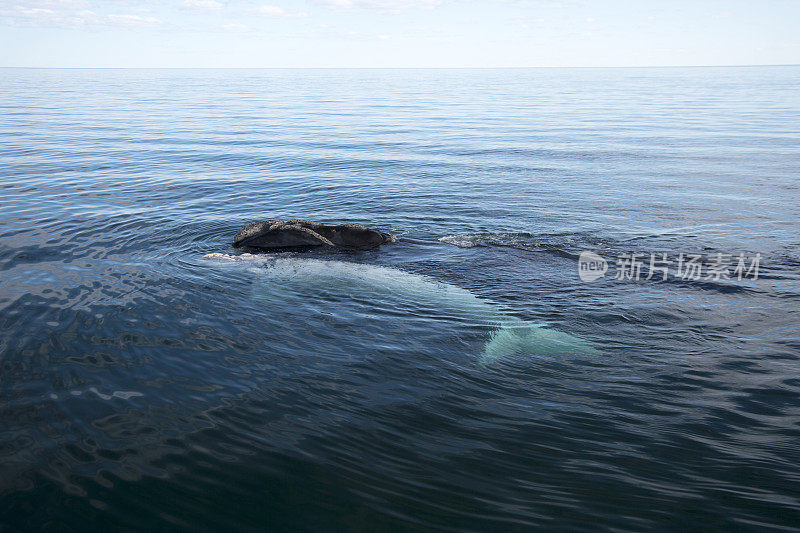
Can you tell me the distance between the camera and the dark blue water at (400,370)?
554cm

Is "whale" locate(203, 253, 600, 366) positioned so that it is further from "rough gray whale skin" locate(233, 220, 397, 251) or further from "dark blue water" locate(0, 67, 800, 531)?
"rough gray whale skin" locate(233, 220, 397, 251)

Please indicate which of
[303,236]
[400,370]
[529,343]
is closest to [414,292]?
[529,343]

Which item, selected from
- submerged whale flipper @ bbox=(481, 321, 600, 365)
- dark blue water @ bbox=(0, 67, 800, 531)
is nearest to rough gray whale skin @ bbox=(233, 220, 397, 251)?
dark blue water @ bbox=(0, 67, 800, 531)

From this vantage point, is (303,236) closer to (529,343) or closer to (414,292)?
(414,292)

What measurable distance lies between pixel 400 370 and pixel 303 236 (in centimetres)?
568

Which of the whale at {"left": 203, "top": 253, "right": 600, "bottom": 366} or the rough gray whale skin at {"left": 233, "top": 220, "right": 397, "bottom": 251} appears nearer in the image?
the whale at {"left": 203, "top": 253, "right": 600, "bottom": 366}

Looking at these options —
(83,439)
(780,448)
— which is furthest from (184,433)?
(780,448)

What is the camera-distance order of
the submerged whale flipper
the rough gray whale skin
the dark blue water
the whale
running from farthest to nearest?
the rough gray whale skin < the whale < the submerged whale flipper < the dark blue water

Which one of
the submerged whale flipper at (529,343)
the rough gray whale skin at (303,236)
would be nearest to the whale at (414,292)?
the submerged whale flipper at (529,343)

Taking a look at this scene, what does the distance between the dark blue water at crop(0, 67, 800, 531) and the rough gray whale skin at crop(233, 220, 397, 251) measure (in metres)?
0.49

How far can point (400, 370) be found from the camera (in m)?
8.02

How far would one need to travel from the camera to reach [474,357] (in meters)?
8.34

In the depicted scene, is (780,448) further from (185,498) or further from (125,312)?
(125,312)

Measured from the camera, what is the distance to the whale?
28.2ft
